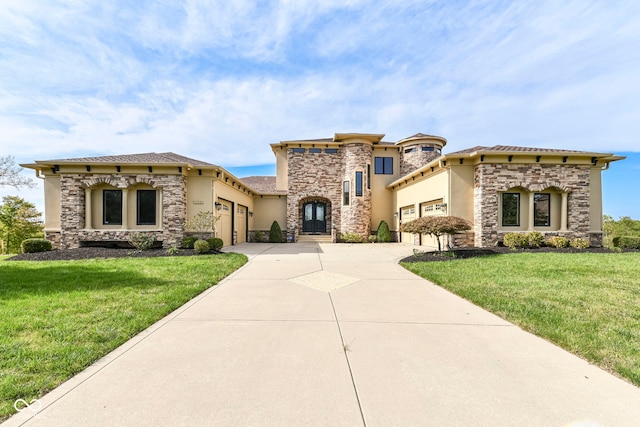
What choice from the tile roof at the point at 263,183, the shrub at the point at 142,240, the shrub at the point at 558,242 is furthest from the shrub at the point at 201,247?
the shrub at the point at 558,242

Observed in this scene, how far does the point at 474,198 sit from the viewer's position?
13062 millimetres

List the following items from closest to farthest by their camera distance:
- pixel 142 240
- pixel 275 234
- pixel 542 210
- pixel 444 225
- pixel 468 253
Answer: pixel 444 225 → pixel 468 253 → pixel 142 240 → pixel 542 210 → pixel 275 234

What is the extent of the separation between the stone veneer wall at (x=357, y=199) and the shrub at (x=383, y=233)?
2.73 ft

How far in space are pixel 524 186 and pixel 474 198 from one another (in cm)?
228

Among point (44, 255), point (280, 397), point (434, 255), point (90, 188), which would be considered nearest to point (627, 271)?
point (434, 255)

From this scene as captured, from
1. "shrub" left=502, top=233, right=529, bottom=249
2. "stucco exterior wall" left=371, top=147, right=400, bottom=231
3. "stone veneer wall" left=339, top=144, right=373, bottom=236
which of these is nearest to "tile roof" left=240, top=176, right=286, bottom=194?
"stone veneer wall" left=339, top=144, right=373, bottom=236

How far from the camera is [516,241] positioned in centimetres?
1211

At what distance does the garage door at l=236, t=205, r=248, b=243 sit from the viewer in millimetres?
17953

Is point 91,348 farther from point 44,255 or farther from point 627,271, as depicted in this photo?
point 627,271

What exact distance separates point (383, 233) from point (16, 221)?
3249cm

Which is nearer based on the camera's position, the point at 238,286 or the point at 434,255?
the point at 238,286

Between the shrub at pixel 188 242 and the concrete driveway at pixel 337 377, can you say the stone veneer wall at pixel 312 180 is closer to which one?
the shrub at pixel 188 242

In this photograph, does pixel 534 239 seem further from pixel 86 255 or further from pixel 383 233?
Result: pixel 86 255

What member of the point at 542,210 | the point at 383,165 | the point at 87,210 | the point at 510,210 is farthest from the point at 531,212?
the point at 87,210
